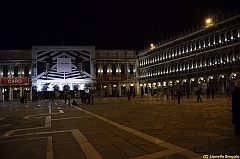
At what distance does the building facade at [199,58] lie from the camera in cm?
4194

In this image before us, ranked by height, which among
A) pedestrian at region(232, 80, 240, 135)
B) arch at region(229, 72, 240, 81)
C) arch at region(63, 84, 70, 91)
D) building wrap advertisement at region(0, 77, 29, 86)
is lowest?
pedestrian at region(232, 80, 240, 135)

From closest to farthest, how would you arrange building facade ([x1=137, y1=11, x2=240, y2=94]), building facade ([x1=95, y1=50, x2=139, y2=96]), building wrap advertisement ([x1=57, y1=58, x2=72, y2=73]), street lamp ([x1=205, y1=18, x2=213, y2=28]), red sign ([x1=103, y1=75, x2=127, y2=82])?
building facade ([x1=137, y1=11, x2=240, y2=94])
street lamp ([x1=205, y1=18, x2=213, y2=28])
red sign ([x1=103, y1=75, x2=127, y2=82])
building wrap advertisement ([x1=57, y1=58, x2=72, y2=73])
building facade ([x1=95, y1=50, x2=139, y2=96])

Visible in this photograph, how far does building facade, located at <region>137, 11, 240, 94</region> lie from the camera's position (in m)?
41.9

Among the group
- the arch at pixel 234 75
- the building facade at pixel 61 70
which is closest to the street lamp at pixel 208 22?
the arch at pixel 234 75

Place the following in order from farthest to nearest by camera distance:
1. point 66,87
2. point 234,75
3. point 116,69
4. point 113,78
Result: point 116,69 → point 66,87 → point 113,78 → point 234,75

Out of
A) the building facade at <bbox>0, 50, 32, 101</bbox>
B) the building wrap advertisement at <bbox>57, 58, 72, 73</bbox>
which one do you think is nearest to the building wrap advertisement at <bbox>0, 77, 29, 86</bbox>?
the building facade at <bbox>0, 50, 32, 101</bbox>

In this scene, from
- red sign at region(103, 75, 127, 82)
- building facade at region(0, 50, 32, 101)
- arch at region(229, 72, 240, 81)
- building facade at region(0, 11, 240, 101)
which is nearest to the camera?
arch at region(229, 72, 240, 81)

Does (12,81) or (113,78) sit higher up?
(113,78)

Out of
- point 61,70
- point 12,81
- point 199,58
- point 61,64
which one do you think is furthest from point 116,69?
point 199,58

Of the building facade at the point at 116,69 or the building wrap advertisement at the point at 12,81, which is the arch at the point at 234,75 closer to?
the building facade at the point at 116,69

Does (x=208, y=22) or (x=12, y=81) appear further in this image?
(x=12, y=81)

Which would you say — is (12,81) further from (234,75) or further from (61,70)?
(234,75)

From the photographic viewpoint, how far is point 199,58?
50031 millimetres

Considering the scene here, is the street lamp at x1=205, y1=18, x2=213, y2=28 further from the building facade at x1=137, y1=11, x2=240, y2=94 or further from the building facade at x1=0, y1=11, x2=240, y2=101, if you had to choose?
the building facade at x1=137, y1=11, x2=240, y2=94
